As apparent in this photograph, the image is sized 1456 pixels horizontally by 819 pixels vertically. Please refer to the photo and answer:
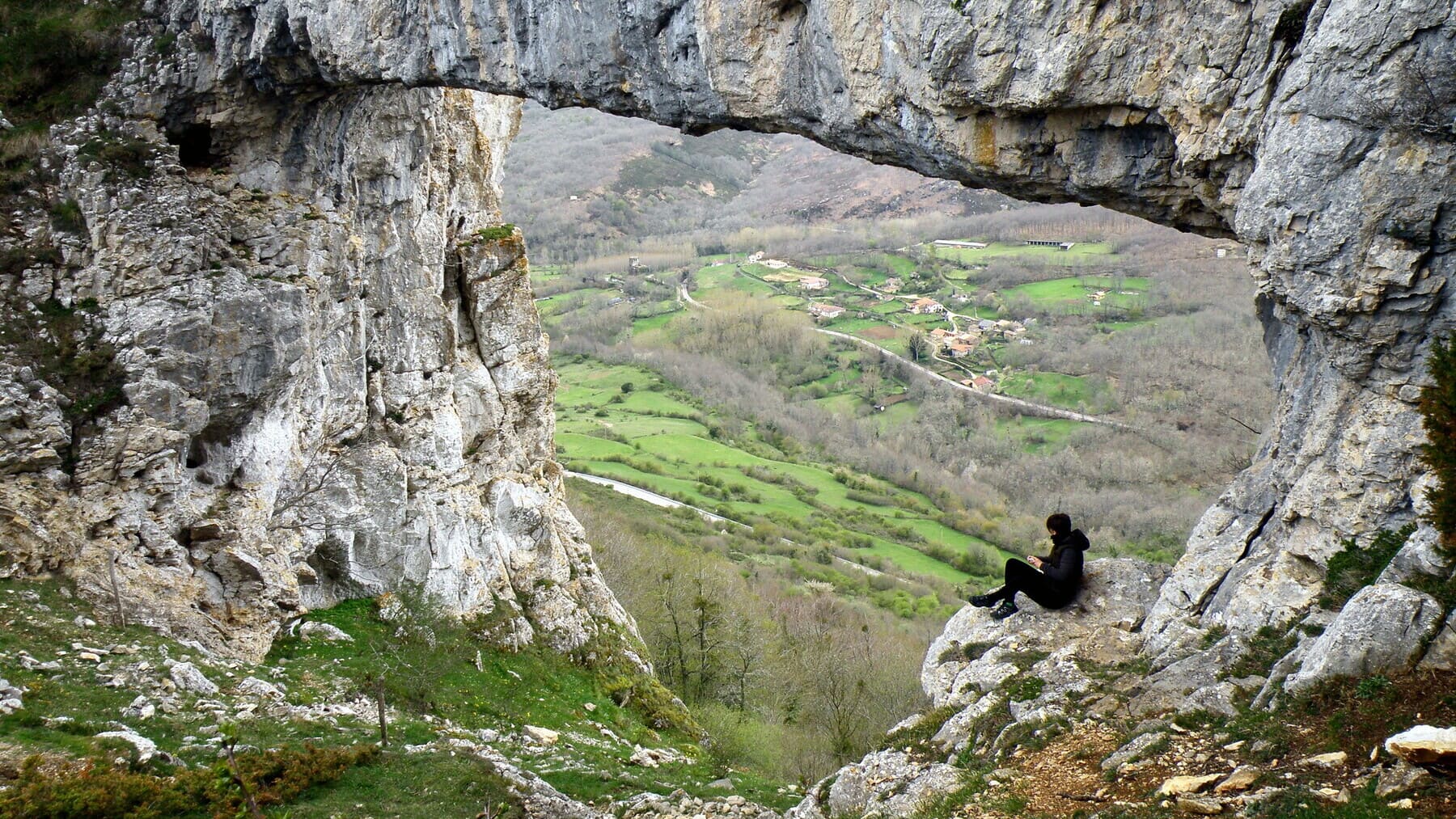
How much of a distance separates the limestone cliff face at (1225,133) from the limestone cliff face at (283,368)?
7.25 meters

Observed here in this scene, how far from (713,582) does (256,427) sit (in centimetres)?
2218

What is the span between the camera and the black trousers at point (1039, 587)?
11.8m

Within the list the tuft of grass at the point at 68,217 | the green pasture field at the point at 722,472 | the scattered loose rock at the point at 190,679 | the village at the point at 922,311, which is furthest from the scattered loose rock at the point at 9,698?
the village at the point at 922,311

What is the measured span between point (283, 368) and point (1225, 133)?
14784 mm

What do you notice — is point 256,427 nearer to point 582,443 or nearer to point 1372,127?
point 1372,127

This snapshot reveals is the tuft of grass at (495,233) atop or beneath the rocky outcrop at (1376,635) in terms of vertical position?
atop

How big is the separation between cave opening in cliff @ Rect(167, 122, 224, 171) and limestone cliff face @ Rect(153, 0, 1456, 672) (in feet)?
26.9

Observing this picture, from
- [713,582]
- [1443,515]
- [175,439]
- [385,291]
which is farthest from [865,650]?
[1443,515]

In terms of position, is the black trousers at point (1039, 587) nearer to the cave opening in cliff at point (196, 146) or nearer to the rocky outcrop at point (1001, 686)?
the rocky outcrop at point (1001, 686)

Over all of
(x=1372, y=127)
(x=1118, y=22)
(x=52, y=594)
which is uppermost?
(x=1118, y=22)

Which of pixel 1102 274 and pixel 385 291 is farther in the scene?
pixel 1102 274

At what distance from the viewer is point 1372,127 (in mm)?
7633

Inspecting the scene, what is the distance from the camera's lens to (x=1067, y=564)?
11.8 m

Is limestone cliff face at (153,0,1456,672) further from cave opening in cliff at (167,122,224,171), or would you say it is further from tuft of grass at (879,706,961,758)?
cave opening in cliff at (167,122,224,171)
